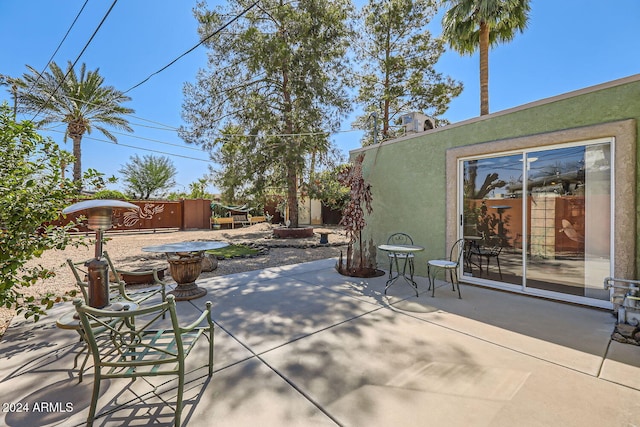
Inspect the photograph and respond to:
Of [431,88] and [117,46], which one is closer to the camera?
[117,46]

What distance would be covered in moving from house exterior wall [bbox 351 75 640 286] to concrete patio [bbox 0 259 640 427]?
157cm

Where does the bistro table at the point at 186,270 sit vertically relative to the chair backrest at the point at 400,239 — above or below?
below

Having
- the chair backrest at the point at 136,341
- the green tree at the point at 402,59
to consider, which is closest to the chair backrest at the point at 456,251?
the chair backrest at the point at 136,341

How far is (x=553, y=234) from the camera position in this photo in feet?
13.2

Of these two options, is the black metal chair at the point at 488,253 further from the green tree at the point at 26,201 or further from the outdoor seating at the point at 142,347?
the green tree at the point at 26,201

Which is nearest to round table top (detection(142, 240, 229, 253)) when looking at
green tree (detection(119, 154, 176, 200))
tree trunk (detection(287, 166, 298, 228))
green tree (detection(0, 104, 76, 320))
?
green tree (detection(0, 104, 76, 320))

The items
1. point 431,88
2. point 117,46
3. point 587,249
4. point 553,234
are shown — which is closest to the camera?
point 587,249

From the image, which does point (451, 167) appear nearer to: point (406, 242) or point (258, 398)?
point (406, 242)

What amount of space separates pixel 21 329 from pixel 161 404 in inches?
99.0

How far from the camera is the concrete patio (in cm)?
177

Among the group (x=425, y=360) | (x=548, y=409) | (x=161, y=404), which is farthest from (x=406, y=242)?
(x=161, y=404)

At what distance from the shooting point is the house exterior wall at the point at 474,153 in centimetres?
329

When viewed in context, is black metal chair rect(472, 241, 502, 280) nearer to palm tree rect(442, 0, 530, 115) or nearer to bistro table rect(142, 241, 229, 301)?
bistro table rect(142, 241, 229, 301)

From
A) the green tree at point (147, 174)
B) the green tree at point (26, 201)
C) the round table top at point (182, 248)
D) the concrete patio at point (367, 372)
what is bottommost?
the concrete patio at point (367, 372)
